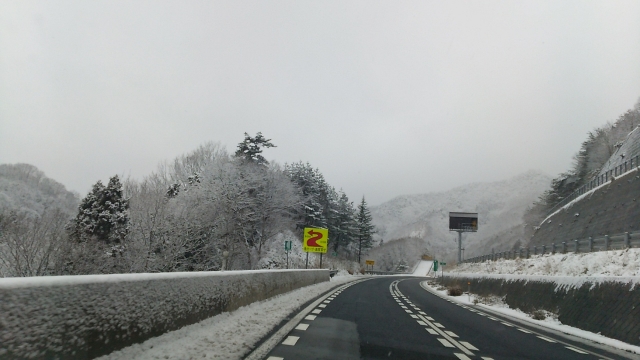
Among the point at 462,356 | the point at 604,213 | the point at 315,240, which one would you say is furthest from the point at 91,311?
the point at 604,213

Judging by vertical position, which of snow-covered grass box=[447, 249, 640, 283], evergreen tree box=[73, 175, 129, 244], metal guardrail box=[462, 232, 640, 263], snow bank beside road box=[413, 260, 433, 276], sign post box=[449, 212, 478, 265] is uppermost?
sign post box=[449, 212, 478, 265]

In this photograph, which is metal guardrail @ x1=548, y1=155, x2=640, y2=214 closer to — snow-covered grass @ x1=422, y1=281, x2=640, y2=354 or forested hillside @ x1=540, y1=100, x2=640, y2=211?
snow-covered grass @ x1=422, y1=281, x2=640, y2=354

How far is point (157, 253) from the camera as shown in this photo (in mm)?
41969

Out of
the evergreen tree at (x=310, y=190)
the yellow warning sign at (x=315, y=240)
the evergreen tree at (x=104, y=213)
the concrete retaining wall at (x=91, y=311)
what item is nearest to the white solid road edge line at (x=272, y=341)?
the concrete retaining wall at (x=91, y=311)

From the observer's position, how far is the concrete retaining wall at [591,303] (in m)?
11.0

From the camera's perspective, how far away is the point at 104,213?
5047 cm

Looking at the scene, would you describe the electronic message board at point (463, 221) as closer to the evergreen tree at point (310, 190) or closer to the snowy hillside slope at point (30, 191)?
the evergreen tree at point (310, 190)

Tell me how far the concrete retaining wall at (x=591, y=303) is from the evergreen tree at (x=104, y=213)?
41.1 metres

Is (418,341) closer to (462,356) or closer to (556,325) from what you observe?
(462,356)

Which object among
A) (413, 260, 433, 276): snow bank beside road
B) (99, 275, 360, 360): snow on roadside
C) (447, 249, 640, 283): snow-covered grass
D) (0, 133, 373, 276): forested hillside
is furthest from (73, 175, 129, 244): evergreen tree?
(413, 260, 433, 276): snow bank beside road

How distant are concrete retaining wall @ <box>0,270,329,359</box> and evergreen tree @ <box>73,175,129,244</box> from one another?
44.4m

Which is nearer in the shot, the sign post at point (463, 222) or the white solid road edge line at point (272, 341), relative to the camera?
the white solid road edge line at point (272, 341)

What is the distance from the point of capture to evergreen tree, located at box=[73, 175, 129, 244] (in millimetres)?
50188

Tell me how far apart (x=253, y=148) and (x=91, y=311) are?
69690mm
